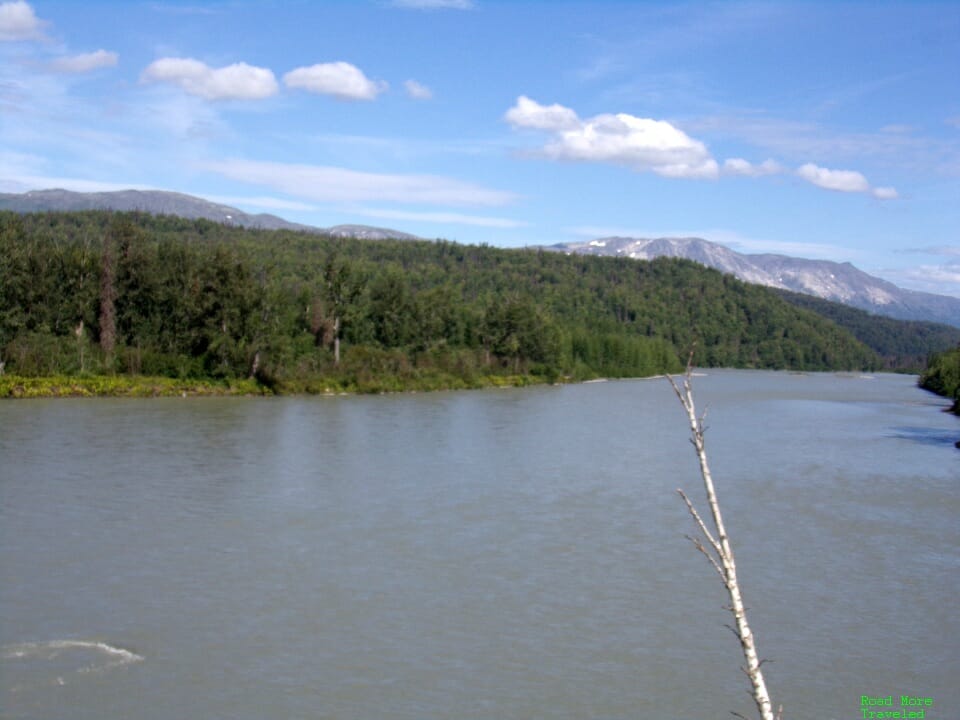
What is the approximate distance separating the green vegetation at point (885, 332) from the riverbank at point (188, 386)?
385ft

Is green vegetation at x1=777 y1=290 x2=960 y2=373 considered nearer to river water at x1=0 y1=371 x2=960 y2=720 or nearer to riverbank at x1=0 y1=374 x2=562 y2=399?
riverbank at x1=0 y1=374 x2=562 y2=399

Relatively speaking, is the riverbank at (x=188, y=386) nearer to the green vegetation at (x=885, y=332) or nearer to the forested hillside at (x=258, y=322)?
the forested hillside at (x=258, y=322)

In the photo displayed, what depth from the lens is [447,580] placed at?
46.4 feet

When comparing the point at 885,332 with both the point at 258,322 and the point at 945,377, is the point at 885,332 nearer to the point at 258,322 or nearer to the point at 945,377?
the point at 945,377

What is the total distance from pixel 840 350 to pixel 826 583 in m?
122

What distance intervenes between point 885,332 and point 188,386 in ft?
524

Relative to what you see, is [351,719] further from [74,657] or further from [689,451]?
[689,451]

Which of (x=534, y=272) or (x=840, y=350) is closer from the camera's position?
(x=534, y=272)

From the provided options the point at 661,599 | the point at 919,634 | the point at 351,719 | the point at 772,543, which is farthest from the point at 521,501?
the point at 351,719

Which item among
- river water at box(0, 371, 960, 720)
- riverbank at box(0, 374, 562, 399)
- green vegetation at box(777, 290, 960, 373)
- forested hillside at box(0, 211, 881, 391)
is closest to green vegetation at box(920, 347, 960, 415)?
forested hillside at box(0, 211, 881, 391)

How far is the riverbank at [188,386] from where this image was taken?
133ft

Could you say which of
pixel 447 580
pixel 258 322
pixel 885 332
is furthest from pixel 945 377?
pixel 885 332

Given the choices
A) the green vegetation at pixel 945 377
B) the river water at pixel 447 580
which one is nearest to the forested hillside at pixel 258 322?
the green vegetation at pixel 945 377

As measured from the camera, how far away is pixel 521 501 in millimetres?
20359
